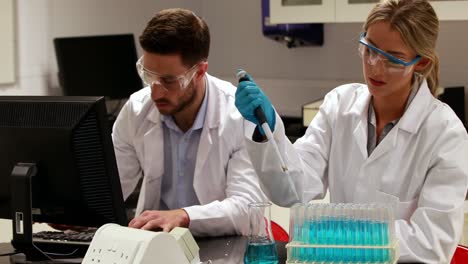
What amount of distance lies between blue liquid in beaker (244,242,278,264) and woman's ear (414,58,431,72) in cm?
72

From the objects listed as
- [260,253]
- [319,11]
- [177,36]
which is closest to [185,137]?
[177,36]

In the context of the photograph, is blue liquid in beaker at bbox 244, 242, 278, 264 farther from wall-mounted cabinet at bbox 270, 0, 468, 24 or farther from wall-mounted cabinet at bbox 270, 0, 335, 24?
wall-mounted cabinet at bbox 270, 0, 335, 24

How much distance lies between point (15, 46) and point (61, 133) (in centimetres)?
254

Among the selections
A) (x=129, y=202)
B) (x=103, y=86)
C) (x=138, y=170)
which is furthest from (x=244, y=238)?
(x=103, y=86)

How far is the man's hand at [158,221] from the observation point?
217 centimetres

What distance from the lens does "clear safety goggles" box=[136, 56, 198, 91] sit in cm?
240

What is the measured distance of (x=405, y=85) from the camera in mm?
2252

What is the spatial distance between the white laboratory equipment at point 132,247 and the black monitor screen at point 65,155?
270 mm

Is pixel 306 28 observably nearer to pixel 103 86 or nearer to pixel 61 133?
pixel 103 86

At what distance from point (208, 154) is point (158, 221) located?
1.28 feet

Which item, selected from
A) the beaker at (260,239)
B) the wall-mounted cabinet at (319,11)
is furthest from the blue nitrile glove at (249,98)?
the wall-mounted cabinet at (319,11)

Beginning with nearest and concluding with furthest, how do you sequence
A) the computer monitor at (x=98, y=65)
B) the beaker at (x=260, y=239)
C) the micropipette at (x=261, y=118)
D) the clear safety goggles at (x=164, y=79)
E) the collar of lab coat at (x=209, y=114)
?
the beaker at (x=260, y=239) < the micropipette at (x=261, y=118) < the clear safety goggles at (x=164, y=79) < the collar of lab coat at (x=209, y=114) < the computer monitor at (x=98, y=65)

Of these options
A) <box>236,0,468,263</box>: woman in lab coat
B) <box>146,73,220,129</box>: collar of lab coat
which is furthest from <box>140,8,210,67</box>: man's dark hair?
<box>236,0,468,263</box>: woman in lab coat

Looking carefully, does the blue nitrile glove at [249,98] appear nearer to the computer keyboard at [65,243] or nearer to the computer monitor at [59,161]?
the computer monitor at [59,161]
